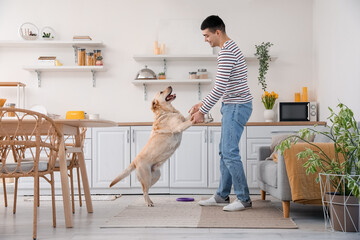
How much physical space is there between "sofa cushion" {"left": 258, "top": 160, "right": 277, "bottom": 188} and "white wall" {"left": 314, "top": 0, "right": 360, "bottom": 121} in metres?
0.74

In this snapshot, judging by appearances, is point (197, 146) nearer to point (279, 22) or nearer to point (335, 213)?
point (279, 22)

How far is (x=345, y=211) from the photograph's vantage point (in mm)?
2564

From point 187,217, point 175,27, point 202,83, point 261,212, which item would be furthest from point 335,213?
point 175,27

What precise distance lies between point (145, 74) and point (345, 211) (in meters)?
3.07

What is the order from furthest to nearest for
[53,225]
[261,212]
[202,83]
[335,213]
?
1. [202,83]
2. [261,212]
3. [53,225]
4. [335,213]

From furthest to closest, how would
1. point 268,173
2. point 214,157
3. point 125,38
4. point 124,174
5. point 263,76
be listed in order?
point 125,38 → point 263,76 → point 214,157 → point 124,174 → point 268,173

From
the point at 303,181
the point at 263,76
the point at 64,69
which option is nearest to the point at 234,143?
the point at 303,181

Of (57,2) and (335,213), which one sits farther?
(57,2)

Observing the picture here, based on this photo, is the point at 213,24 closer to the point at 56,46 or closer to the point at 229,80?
the point at 229,80

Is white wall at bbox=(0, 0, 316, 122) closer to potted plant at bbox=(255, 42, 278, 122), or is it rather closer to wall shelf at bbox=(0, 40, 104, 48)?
wall shelf at bbox=(0, 40, 104, 48)

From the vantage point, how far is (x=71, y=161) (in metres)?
3.40

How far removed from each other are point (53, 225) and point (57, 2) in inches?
133

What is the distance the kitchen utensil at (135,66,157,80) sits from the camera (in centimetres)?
510

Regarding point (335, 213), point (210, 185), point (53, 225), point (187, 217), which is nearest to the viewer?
point (335, 213)
